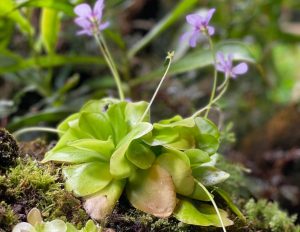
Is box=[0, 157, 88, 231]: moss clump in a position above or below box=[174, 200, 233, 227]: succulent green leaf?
above

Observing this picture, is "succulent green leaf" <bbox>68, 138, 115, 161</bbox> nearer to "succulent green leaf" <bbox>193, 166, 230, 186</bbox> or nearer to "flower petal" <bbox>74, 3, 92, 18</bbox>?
"succulent green leaf" <bbox>193, 166, 230, 186</bbox>

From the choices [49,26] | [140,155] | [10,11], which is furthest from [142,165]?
[49,26]

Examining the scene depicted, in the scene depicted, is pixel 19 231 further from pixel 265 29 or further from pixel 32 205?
pixel 265 29

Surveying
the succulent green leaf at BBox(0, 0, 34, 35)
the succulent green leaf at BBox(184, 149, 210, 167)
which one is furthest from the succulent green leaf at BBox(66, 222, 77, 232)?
the succulent green leaf at BBox(0, 0, 34, 35)

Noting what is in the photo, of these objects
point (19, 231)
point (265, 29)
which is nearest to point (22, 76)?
point (19, 231)

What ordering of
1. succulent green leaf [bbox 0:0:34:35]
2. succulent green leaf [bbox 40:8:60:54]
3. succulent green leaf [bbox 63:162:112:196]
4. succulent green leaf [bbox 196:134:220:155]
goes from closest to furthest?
succulent green leaf [bbox 63:162:112:196], succulent green leaf [bbox 196:134:220:155], succulent green leaf [bbox 0:0:34:35], succulent green leaf [bbox 40:8:60:54]

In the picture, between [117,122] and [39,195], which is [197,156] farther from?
[39,195]

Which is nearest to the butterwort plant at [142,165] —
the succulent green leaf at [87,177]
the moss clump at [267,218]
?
the succulent green leaf at [87,177]
